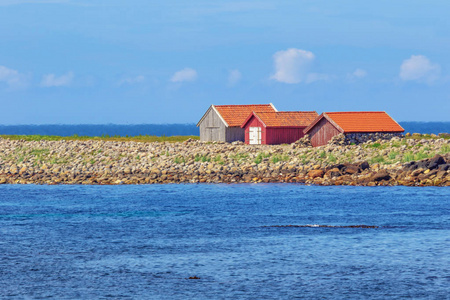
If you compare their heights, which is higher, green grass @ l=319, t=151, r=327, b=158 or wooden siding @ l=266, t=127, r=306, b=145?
wooden siding @ l=266, t=127, r=306, b=145

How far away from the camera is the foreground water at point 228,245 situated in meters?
18.5

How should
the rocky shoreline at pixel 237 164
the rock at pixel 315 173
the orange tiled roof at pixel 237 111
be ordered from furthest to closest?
1. the orange tiled roof at pixel 237 111
2. the rock at pixel 315 173
3. the rocky shoreline at pixel 237 164

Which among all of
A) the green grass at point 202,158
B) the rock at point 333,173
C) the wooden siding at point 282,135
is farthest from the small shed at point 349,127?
the rock at point 333,173

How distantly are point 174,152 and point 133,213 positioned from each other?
23.1 metres

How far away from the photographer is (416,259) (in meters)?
21.8

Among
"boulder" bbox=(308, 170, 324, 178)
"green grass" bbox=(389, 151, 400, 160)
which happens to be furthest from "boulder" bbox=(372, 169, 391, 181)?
"green grass" bbox=(389, 151, 400, 160)

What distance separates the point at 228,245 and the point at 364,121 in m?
37.4

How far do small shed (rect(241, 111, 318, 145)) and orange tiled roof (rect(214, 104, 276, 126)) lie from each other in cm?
383

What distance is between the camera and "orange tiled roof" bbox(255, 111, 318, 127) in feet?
216

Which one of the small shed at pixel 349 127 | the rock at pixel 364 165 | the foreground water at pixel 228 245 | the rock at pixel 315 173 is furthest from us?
the small shed at pixel 349 127

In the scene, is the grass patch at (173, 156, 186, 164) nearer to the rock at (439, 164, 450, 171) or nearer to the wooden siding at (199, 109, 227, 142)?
the wooden siding at (199, 109, 227, 142)

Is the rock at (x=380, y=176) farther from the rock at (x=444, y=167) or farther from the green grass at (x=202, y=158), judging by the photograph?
the green grass at (x=202, y=158)

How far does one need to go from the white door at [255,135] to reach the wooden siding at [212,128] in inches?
158

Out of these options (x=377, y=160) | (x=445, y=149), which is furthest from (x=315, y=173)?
(x=445, y=149)
